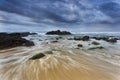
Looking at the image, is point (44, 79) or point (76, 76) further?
point (76, 76)

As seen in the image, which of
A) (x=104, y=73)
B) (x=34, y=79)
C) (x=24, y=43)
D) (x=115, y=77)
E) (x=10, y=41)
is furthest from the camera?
(x=24, y=43)

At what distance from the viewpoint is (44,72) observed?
5.27 metres

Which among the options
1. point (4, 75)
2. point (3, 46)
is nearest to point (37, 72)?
point (4, 75)

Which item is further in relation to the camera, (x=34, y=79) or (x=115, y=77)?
(x=115, y=77)

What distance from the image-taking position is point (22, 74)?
5020mm

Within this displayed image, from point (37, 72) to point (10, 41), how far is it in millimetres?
9743

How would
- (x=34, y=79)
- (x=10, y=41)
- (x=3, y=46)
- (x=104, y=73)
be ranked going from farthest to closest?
(x=10, y=41)
(x=3, y=46)
(x=104, y=73)
(x=34, y=79)

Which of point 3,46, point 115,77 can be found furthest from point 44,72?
point 3,46

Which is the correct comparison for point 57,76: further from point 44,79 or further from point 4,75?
point 4,75

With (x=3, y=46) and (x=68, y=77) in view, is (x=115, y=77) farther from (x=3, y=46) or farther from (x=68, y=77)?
(x=3, y=46)

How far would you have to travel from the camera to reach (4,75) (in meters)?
4.92

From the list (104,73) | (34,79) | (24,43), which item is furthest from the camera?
(24,43)

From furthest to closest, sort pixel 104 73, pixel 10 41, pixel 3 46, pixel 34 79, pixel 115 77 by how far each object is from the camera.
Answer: pixel 10 41
pixel 3 46
pixel 104 73
pixel 115 77
pixel 34 79

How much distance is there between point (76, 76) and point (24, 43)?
11092mm
